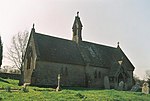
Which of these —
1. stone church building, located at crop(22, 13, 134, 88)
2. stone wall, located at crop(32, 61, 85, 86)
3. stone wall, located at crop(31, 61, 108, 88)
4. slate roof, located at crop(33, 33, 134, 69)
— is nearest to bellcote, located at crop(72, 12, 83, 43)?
stone church building, located at crop(22, 13, 134, 88)

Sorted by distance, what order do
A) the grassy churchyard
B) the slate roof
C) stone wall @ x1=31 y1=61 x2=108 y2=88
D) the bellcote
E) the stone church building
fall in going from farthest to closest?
1. the bellcote
2. the slate roof
3. the stone church building
4. stone wall @ x1=31 y1=61 x2=108 y2=88
5. the grassy churchyard

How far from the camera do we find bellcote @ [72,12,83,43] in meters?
44.8

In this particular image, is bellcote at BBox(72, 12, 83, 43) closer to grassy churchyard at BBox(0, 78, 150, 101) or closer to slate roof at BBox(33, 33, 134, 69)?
slate roof at BBox(33, 33, 134, 69)

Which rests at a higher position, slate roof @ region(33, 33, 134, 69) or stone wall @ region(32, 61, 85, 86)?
slate roof @ region(33, 33, 134, 69)

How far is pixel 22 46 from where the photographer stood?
180 ft

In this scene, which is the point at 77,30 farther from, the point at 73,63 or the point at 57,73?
the point at 57,73

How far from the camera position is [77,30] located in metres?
45.1

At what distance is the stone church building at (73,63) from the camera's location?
116 feet

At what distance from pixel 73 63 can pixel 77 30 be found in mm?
8360

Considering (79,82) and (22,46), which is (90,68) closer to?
(79,82)

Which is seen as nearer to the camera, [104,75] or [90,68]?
[90,68]

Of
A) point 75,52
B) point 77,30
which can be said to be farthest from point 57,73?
point 77,30

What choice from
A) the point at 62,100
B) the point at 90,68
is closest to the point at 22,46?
the point at 90,68

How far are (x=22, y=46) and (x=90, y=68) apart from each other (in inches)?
781
